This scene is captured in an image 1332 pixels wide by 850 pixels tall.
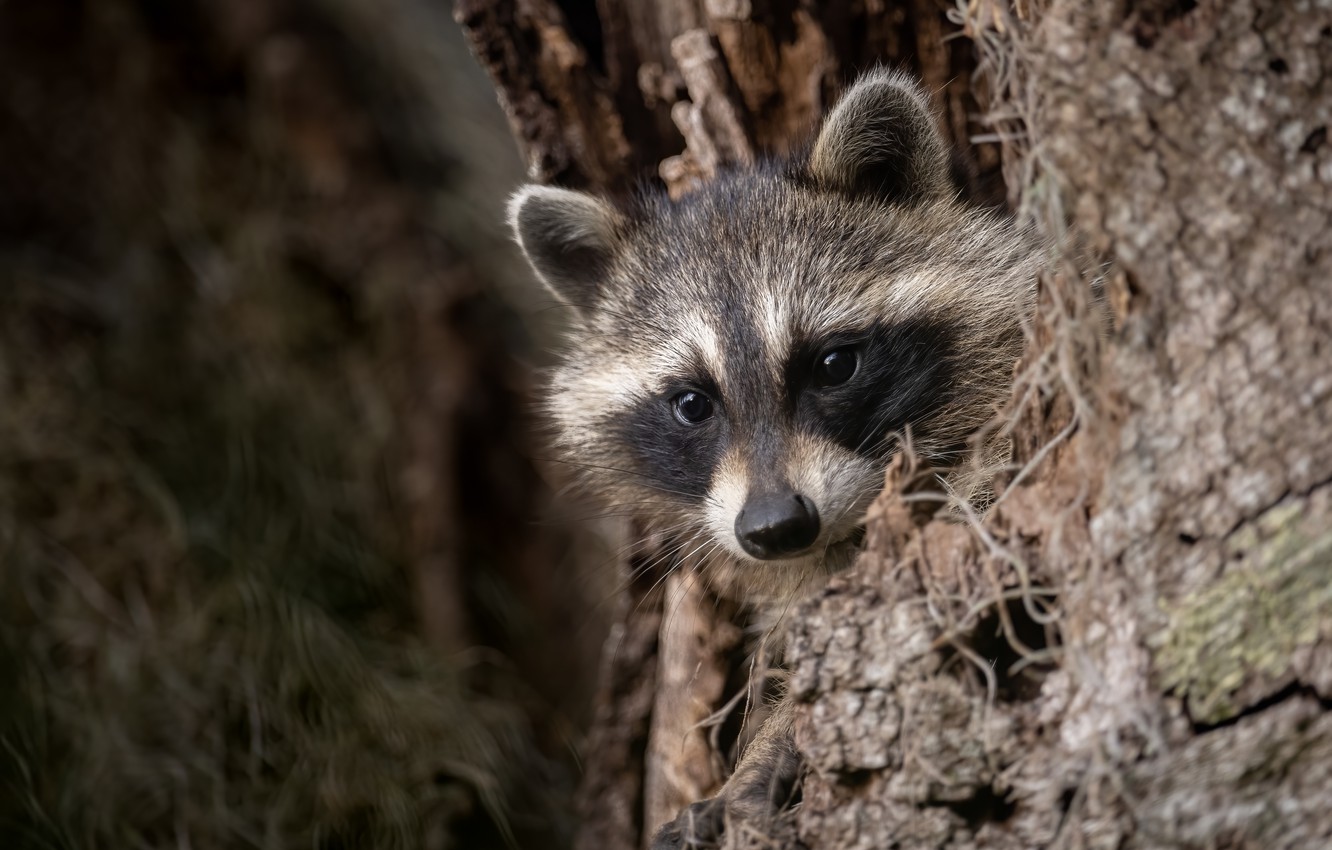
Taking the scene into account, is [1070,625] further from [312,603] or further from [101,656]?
[101,656]

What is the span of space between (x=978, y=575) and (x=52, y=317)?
16.5 ft

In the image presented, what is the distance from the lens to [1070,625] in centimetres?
221

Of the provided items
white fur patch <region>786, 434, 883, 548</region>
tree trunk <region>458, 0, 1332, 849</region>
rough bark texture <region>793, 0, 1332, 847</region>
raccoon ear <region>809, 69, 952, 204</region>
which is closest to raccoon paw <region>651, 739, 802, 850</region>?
tree trunk <region>458, 0, 1332, 849</region>

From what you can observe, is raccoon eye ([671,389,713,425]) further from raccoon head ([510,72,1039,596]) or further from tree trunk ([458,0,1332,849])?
tree trunk ([458,0,1332,849])

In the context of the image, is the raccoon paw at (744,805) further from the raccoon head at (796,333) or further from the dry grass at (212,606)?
the dry grass at (212,606)

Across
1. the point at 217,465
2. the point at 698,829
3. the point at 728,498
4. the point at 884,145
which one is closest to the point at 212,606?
the point at 217,465

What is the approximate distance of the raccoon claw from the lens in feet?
9.10

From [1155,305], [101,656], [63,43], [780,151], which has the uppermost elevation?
[63,43]

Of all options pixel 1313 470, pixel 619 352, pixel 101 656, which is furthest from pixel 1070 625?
pixel 101 656

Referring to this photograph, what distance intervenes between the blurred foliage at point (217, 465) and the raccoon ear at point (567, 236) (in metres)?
1.62

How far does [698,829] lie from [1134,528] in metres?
1.23

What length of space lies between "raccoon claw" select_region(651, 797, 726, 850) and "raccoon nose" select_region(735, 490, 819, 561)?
2.08ft

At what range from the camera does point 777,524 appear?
304 cm

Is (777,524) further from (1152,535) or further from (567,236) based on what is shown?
(567,236)
